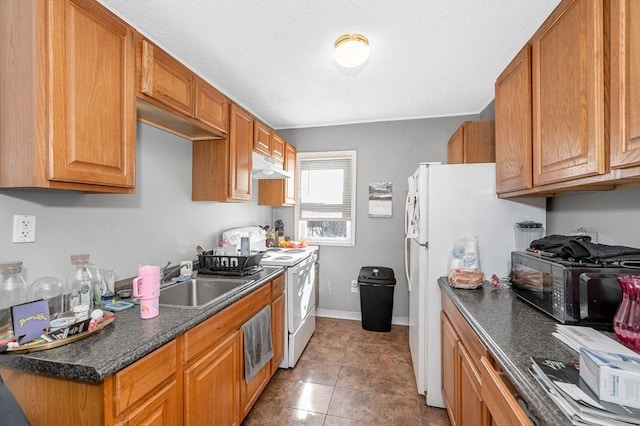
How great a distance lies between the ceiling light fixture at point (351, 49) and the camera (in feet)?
5.96

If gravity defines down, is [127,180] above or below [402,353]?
above

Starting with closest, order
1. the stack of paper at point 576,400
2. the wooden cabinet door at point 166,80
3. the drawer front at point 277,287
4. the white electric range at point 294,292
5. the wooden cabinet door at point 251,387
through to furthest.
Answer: the stack of paper at point 576,400
the wooden cabinet door at point 166,80
the wooden cabinet door at point 251,387
the drawer front at point 277,287
the white electric range at point 294,292

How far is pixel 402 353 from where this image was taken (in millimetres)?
2785

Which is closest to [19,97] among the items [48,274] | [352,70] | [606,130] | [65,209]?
[65,209]

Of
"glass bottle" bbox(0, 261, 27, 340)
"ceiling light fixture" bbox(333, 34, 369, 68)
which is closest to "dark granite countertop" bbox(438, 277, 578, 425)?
"ceiling light fixture" bbox(333, 34, 369, 68)

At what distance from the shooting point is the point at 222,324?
5.03 ft

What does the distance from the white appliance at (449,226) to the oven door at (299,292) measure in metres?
1.06

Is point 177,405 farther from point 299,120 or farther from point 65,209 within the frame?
point 299,120

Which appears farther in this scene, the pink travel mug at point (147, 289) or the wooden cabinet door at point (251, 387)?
the wooden cabinet door at point (251, 387)

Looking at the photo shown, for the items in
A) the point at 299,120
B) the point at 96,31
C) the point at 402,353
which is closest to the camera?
the point at 96,31

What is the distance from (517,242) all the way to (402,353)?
1589 millimetres

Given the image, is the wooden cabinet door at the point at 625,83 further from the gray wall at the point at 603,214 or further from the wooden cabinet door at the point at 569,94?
the gray wall at the point at 603,214

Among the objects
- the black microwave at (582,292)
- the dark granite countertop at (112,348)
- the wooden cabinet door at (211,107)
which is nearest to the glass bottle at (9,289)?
the dark granite countertop at (112,348)

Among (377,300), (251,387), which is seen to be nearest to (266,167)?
(251,387)
